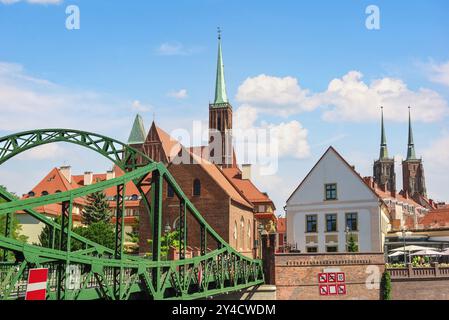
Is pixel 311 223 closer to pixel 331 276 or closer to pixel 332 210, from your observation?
pixel 332 210

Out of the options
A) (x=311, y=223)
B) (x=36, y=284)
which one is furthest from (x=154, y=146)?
(x=36, y=284)

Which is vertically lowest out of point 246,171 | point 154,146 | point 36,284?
point 36,284

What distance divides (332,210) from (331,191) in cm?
139

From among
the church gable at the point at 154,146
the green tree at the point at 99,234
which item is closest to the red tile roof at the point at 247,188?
the green tree at the point at 99,234

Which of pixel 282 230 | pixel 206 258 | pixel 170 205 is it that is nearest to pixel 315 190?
pixel 170 205

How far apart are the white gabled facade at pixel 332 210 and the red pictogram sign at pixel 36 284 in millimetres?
31746

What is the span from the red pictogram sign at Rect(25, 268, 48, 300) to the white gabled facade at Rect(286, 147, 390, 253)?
3175cm

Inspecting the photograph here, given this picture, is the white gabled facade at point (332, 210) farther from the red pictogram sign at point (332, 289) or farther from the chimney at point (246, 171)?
the chimney at point (246, 171)

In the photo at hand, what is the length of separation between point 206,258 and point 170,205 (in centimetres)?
2668

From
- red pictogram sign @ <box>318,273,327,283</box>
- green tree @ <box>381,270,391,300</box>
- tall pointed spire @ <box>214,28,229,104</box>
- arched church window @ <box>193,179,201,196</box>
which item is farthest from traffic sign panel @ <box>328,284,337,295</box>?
tall pointed spire @ <box>214,28,229,104</box>

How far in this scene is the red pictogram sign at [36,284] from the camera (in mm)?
12755

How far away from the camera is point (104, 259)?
52.4 feet
